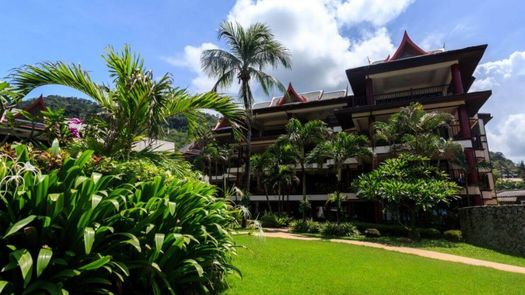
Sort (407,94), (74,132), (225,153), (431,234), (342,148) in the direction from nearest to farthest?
1. (74,132)
2. (431,234)
3. (342,148)
4. (407,94)
5. (225,153)

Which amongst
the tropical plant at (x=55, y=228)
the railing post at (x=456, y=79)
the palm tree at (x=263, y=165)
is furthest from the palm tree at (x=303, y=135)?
the tropical plant at (x=55, y=228)

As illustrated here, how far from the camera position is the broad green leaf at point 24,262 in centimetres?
265

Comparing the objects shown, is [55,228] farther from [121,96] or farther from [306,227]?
[306,227]

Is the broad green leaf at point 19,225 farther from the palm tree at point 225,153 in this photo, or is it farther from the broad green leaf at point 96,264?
the palm tree at point 225,153

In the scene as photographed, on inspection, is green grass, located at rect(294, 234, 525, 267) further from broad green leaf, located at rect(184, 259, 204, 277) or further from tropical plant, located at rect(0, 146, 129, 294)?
tropical plant, located at rect(0, 146, 129, 294)

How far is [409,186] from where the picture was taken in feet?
49.5

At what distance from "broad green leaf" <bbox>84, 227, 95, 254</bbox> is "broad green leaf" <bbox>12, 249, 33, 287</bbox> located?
0.42 m

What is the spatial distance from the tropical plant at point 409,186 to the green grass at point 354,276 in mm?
5593

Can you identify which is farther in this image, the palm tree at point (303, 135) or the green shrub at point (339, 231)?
the palm tree at point (303, 135)

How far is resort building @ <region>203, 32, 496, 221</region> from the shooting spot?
66.7ft

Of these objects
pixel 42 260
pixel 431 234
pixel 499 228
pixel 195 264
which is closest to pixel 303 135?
pixel 431 234

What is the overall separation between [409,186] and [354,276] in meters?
9.56

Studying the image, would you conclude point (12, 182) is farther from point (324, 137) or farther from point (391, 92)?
point (391, 92)

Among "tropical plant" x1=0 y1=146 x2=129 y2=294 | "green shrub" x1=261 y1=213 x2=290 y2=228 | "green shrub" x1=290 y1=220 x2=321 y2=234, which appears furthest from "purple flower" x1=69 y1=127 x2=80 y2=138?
"green shrub" x1=261 y1=213 x2=290 y2=228
